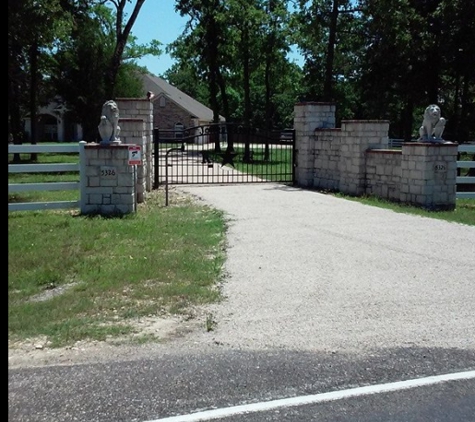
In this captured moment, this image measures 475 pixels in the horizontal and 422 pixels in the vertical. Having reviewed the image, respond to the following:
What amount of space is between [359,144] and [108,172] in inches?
286

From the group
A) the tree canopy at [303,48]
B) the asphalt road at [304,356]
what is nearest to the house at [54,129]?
the tree canopy at [303,48]

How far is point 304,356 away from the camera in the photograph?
5160 mm

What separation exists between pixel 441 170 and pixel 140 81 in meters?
41.6

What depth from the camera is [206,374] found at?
15.4ft

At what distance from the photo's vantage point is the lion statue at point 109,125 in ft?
41.7

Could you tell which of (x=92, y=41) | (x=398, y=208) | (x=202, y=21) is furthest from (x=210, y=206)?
(x=92, y=41)

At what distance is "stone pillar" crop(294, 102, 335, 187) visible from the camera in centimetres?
1900

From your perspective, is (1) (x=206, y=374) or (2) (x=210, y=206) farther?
(2) (x=210, y=206)

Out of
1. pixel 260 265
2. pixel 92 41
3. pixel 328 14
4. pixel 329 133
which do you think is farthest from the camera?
pixel 92 41

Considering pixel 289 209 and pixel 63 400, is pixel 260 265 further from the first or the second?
pixel 289 209

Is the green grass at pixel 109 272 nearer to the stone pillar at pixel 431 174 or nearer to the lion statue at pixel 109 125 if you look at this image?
the lion statue at pixel 109 125

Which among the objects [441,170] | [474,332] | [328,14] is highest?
[328,14]

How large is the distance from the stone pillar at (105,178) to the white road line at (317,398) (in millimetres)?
8682

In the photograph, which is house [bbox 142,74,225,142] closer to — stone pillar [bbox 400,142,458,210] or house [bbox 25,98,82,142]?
house [bbox 25,98,82,142]
